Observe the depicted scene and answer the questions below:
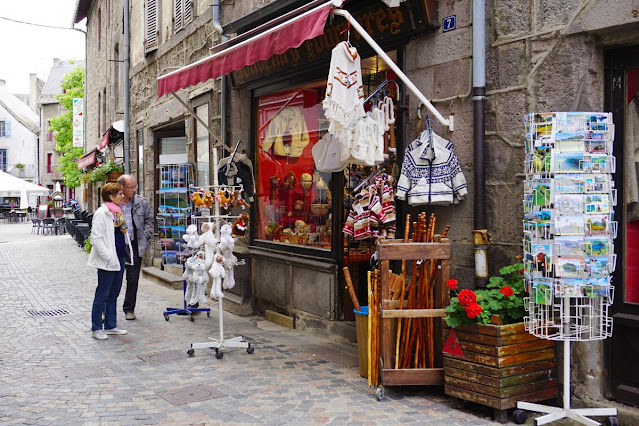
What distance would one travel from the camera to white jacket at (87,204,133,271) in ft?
22.4

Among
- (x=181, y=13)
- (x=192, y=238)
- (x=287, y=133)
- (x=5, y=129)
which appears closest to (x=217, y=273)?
(x=192, y=238)

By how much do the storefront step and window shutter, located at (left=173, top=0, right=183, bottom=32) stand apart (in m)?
4.52

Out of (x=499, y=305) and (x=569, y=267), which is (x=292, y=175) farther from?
(x=569, y=267)

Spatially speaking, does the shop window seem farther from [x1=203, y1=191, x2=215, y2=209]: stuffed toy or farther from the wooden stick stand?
the wooden stick stand

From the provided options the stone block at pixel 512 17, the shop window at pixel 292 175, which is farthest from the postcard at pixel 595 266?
the shop window at pixel 292 175

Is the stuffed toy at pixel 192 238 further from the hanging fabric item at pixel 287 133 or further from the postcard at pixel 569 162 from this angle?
the postcard at pixel 569 162

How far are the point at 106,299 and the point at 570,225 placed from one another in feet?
17.2

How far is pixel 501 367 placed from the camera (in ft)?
13.4

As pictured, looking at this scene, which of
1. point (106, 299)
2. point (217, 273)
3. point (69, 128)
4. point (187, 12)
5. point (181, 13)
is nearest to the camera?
point (217, 273)

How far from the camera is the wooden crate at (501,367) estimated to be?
4.11 metres

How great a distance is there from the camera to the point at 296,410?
4477 millimetres

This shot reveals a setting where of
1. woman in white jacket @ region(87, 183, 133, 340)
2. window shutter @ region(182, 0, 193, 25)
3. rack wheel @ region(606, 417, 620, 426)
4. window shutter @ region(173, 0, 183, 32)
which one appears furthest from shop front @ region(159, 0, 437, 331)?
window shutter @ region(173, 0, 183, 32)

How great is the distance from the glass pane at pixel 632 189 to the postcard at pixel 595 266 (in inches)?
25.0

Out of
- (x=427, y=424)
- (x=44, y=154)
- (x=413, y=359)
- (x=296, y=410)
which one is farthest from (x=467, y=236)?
(x=44, y=154)
